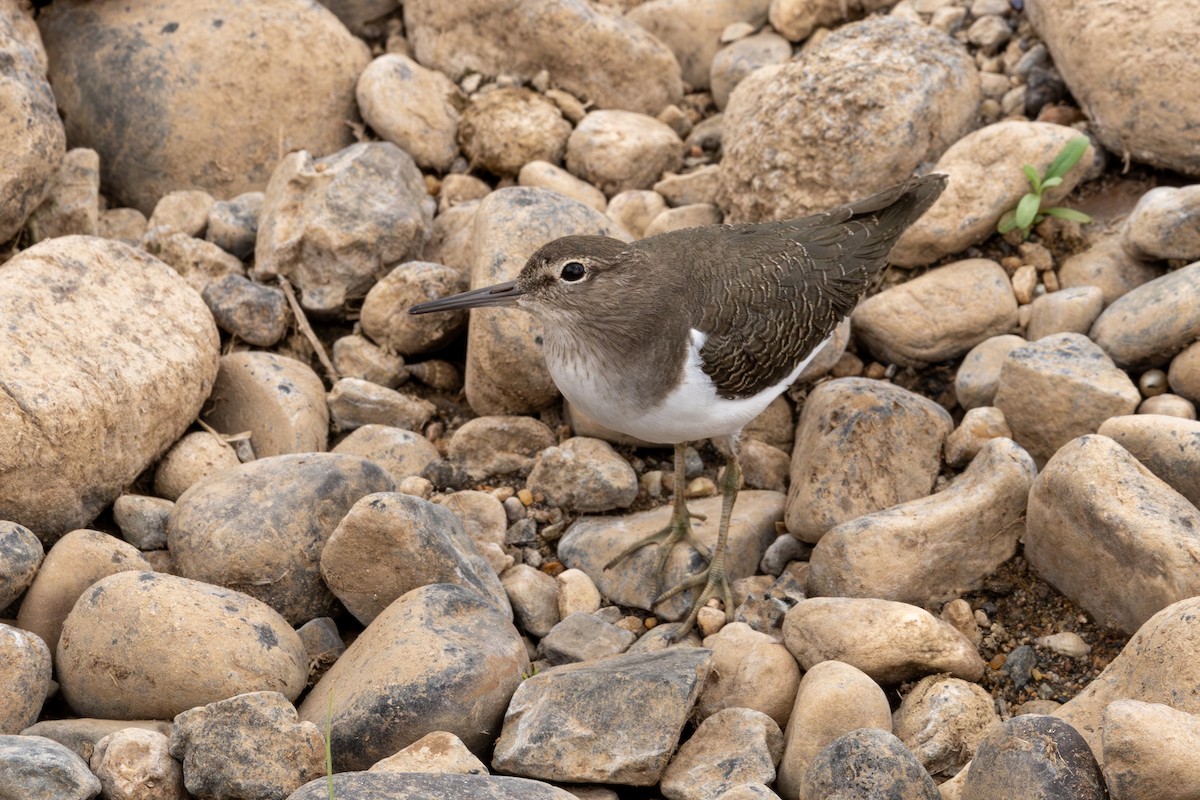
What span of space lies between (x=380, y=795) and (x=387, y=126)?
514cm

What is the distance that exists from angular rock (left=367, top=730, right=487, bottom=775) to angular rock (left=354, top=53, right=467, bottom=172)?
4624mm

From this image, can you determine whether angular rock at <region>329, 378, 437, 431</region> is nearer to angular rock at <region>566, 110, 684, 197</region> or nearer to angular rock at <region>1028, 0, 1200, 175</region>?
angular rock at <region>566, 110, 684, 197</region>

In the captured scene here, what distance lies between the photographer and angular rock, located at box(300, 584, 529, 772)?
15.0 ft

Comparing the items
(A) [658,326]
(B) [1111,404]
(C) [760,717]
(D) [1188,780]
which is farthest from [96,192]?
(D) [1188,780]

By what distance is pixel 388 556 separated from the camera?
17.0 feet

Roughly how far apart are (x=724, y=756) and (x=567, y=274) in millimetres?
2250

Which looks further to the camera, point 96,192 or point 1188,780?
point 96,192

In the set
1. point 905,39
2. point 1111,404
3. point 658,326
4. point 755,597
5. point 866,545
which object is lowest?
point 755,597

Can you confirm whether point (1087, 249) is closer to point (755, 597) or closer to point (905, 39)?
point (905, 39)

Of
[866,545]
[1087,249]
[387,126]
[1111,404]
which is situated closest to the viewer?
[866,545]

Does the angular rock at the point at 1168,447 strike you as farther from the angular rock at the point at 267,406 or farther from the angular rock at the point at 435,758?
the angular rock at the point at 267,406

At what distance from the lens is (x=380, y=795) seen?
12.7 ft

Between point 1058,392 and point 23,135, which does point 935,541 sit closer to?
point 1058,392

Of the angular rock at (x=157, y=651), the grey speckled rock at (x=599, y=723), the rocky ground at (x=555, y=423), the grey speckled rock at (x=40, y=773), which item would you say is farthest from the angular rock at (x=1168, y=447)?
the grey speckled rock at (x=40, y=773)
